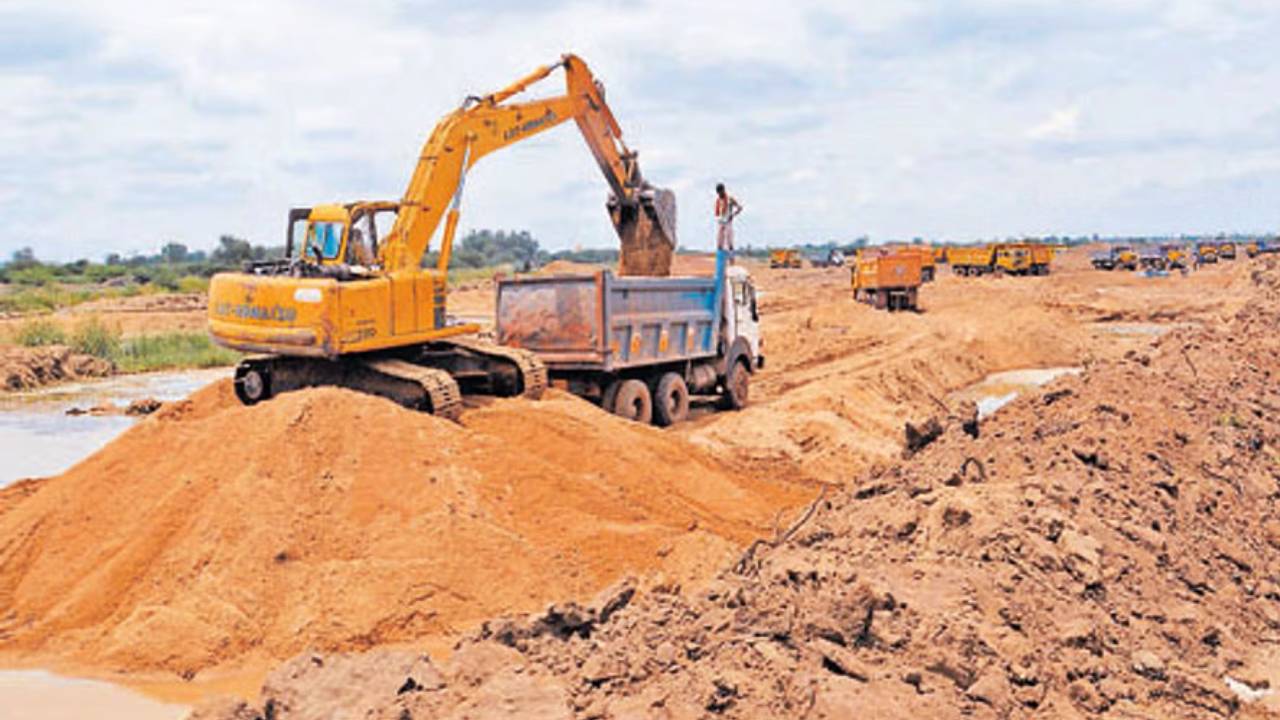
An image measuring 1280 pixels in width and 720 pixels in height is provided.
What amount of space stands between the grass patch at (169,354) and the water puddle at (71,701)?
20.3 metres

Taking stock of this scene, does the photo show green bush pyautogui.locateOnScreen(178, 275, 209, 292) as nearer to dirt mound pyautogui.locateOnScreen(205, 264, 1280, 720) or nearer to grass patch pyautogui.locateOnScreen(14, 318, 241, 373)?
grass patch pyautogui.locateOnScreen(14, 318, 241, 373)

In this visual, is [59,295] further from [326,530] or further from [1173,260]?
[1173,260]

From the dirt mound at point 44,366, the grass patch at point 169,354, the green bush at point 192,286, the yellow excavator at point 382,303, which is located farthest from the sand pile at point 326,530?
the green bush at point 192,286

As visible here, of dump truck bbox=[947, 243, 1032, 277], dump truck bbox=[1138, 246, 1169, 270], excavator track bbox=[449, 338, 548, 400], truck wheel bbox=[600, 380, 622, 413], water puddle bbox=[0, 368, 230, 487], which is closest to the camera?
excavator track bbox=[449, 338, 548, 400]

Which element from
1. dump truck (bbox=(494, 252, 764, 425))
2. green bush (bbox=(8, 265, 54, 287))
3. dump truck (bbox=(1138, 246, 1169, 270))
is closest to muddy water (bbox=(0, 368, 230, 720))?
dump truck (bbox=(494, 252, 764, 425))

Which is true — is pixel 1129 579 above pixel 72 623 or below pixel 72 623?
above

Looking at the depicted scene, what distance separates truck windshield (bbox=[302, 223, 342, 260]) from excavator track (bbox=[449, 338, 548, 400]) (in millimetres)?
1736

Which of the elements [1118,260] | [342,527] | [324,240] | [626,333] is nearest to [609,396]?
[626,333]

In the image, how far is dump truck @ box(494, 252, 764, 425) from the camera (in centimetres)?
1523

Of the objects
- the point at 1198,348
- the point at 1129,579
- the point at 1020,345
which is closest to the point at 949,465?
the point at 1129,579

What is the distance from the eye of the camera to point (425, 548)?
9094 mm

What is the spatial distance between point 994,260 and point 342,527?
6221 cm

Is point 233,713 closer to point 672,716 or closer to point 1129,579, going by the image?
point 672,716

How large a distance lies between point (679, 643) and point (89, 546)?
20.7 ft
